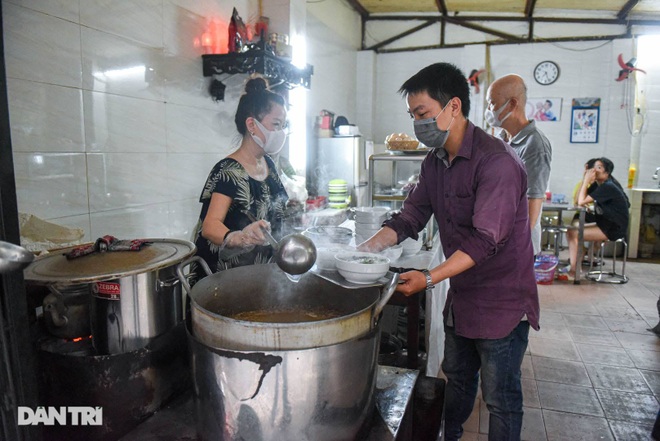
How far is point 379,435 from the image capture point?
1.18m

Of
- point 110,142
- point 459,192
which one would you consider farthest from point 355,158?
point 459,192

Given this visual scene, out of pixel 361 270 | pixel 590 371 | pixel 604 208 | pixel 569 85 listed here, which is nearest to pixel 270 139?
pixel 361 270

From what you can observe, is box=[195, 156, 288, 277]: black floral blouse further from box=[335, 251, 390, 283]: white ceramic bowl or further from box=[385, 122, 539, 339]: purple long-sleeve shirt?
box=[385, 122, 539, 339]: purple long-sleeve shirt

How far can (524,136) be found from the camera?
305cm

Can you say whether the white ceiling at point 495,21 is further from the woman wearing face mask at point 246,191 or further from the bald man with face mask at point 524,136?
the woman wearing face mask at point 246,191

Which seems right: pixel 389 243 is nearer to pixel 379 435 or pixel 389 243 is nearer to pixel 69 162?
pixel 379 435

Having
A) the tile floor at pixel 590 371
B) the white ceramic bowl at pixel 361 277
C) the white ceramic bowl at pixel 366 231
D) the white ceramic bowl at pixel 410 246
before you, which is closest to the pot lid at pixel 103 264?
the white ceramic bowl at pixel 361 277

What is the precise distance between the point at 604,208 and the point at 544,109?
260 cm

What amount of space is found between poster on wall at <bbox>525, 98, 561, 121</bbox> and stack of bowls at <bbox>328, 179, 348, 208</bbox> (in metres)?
3.98

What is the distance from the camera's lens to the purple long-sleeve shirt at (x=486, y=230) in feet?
5.72

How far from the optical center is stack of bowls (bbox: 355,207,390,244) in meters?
2.89

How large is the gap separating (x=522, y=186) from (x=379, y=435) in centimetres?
121

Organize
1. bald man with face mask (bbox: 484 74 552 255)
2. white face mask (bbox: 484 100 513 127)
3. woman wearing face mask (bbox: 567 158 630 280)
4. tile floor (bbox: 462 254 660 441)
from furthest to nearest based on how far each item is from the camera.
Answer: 1. woman wearing face mask (bbox: 567 158 630 280)
2. white face mask (bbox: 484 100 513 127)
3. bald man with face mask (bbox: 484 74 552 255)
4. tile floor (bbox: 462 254 660 441)

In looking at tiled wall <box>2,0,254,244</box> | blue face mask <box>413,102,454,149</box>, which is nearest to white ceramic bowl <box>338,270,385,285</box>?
blue face mask <box>413,102,454,149</box>
